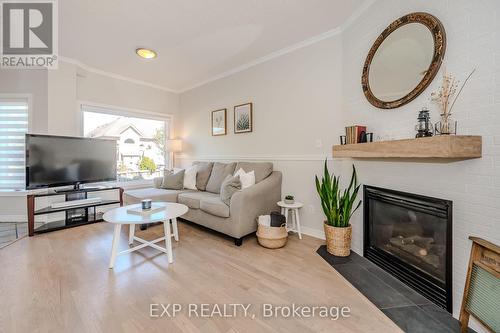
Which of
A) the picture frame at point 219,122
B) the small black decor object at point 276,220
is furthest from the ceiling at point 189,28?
the small black decor object at point 276,220

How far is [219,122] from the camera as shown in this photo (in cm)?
394

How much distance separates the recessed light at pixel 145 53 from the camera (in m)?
2.97

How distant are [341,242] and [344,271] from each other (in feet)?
1.05

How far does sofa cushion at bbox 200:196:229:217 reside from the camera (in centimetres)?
249

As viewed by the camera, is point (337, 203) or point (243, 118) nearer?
point (337, 203)

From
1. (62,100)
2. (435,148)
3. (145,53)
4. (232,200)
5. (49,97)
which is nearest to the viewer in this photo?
(435,148)

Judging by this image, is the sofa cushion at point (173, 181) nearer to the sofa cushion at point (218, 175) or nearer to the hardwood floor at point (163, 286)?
the sofa cushion at point (218, 175)

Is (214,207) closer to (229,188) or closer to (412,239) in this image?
(229,188)

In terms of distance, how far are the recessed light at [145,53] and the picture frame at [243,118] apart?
143 cm

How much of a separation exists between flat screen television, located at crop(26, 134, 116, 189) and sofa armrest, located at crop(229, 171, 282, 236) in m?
2.43

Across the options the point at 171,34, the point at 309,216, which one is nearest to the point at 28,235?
the point at 171,34

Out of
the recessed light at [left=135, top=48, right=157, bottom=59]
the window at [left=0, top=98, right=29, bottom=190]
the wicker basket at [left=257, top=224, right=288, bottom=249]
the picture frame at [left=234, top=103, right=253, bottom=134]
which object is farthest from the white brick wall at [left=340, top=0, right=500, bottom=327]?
the window at [left=0, top=98, right=29, bottom=190]

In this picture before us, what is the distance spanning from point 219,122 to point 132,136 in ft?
6.00

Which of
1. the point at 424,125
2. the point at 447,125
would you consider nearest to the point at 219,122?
the point at 424,125
